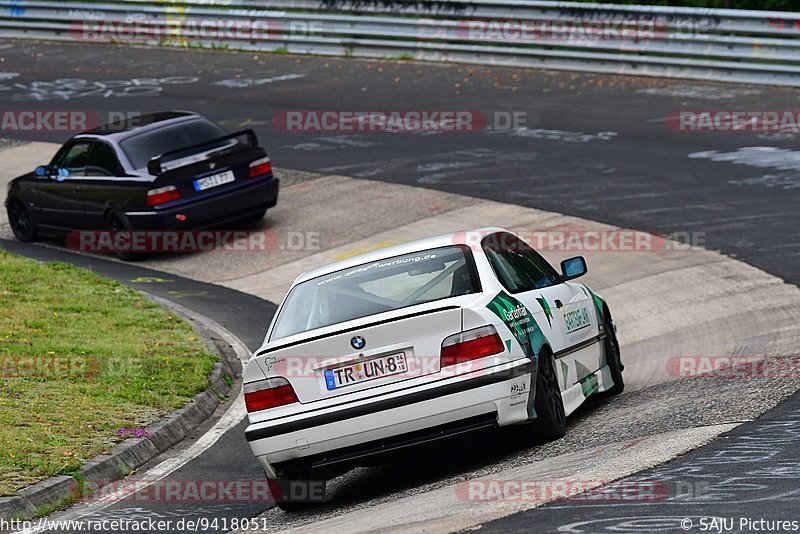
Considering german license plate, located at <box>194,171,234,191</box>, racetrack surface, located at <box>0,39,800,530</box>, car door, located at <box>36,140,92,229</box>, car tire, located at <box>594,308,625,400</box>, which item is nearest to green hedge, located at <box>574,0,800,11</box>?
racetrack surface, located at <box>0,39,800,530</box>

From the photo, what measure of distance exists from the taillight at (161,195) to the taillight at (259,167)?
3.54 ft

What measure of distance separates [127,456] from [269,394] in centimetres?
195

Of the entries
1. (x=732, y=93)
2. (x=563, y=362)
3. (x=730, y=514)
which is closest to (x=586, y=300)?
(x=563, y=362)

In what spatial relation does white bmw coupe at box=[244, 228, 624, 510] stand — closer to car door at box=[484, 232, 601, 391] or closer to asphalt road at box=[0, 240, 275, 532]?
car door at box=[484, 232, 601, 391]

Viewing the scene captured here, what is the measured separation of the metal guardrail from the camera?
2250 centimetres

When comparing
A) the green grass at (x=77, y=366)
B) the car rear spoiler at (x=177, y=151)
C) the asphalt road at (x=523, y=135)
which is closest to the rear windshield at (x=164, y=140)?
the car rear spoiler at (x=177, y=151)

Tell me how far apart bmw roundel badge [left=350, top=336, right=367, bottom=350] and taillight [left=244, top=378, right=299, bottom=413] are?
45 cm

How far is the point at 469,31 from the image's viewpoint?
86.8 feet

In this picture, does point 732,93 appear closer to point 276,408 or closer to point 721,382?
point 721,382

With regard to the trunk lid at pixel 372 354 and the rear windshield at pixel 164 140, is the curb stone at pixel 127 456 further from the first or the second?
the rear windshield at pixel 164 140

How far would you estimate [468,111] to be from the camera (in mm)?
22750

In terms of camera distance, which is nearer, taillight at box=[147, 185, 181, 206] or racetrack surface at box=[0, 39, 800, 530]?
racetrack surface at box=[0, 39, 800, 530]

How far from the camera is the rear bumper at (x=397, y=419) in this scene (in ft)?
25.1

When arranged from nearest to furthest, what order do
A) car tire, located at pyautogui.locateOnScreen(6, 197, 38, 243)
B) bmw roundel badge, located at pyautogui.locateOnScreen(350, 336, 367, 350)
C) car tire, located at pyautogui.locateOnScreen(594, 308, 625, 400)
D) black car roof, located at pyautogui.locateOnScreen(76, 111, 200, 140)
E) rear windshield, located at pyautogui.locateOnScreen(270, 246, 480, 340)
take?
1. bmw roundel badge, located at pyautogui.locateOnScreen(350, 336, 367, 350)
2. rear windshield, located at pyautogui.locateOnScreen(270, 246, 480, 340)
3. car tire, located at pyautogui.locateOnScreen(594, 308, 625, 400)
4. black car roof, located at pyautogui.locateOnScreen(76, 111, 200, 140)
5. car tire, located at pyautogui.locateOnScreen(6, 197, 38, 243)
